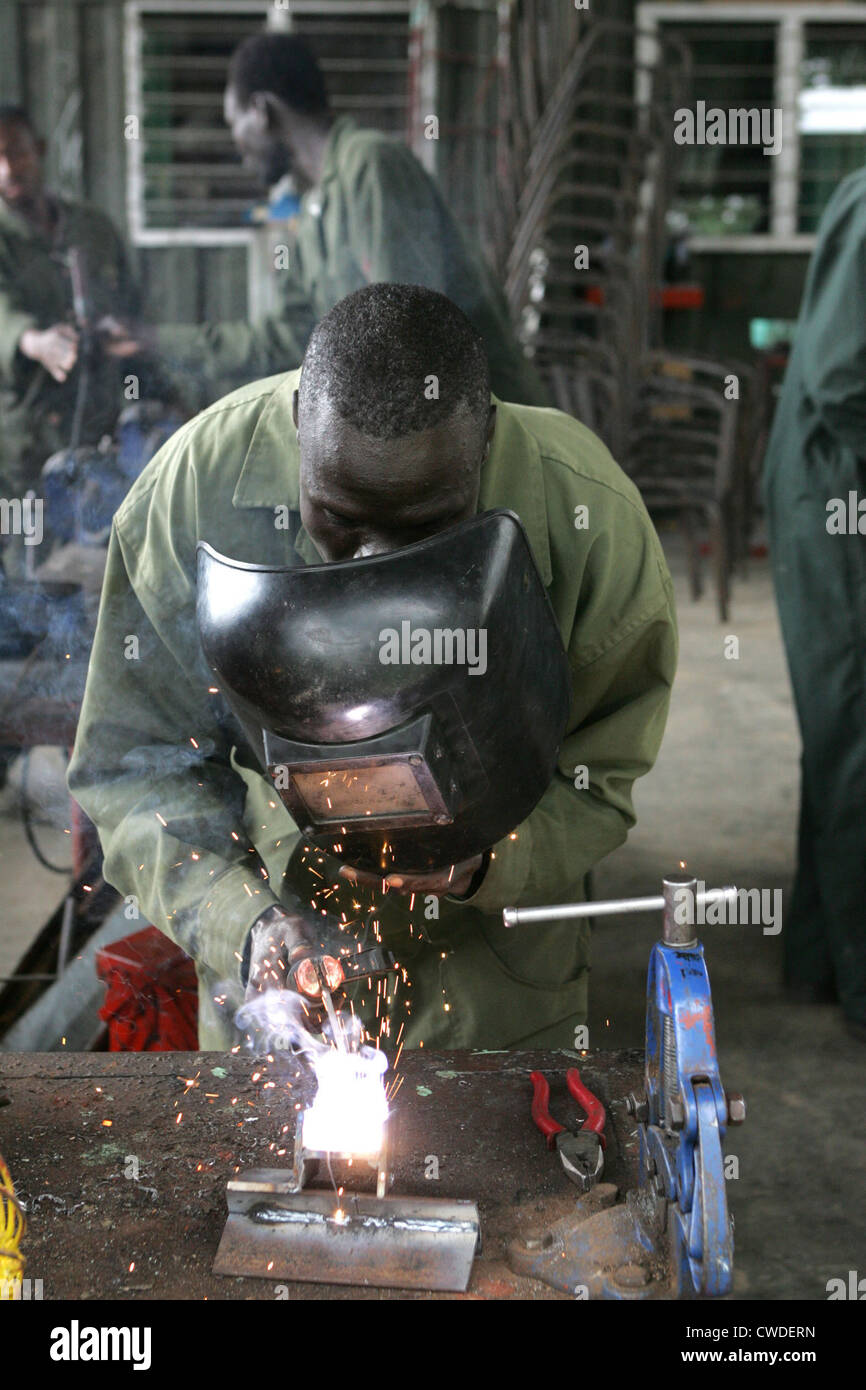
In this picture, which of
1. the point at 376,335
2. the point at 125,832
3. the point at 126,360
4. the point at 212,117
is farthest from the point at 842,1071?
the point at 212,117

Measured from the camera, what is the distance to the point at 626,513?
5.49 feet

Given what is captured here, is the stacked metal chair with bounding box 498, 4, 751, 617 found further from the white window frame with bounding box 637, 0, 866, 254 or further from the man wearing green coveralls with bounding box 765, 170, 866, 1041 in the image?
the man wearing green coveralls with bounding box 765, 170, 866, 1041

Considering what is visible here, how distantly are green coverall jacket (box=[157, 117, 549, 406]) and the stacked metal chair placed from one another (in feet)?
7.89

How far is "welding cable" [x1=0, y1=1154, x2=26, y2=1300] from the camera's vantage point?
1168 millimetres

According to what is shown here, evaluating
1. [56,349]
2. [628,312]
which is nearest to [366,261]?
[56,349]

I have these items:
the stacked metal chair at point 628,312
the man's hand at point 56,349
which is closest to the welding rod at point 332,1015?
the man's hand at point 56,349

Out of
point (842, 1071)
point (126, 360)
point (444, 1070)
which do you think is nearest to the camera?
point (444, 1070)

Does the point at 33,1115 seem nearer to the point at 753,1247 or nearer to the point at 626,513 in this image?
the point at 626,513

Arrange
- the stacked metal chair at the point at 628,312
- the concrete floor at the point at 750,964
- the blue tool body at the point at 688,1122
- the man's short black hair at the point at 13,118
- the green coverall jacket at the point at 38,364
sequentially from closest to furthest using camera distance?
the blue tool body at the point at 688,1122 → the concrete floor at the point at 750,964 → the green coverall jacket at the point at 38,364 → the man's short black hair at the point at 13,118 → the stacked metal chair at the point at 628,312

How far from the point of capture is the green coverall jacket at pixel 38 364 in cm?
391

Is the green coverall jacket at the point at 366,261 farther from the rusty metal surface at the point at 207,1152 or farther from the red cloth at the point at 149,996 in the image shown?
the rusty metal surface at the point at 207,1152

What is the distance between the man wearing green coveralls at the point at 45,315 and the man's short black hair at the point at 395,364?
239 cm

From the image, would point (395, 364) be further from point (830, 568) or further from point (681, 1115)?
point (830, 568)

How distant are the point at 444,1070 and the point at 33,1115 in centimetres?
42
